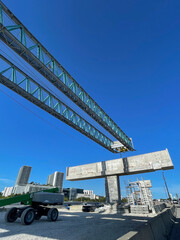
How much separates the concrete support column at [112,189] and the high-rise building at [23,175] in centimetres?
11979

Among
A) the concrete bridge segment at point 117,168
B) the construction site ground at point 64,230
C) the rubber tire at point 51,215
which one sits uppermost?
the concrete bridge segment at point 117,168

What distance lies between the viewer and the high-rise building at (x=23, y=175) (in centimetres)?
11706

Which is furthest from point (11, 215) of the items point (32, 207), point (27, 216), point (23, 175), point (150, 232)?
point (23, 175)

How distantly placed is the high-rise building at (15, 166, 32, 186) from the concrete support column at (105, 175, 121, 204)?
120 m

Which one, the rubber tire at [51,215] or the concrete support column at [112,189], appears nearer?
the rubber tire at [51,215]

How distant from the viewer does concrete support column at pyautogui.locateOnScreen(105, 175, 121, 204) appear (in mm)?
22406

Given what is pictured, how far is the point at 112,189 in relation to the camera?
2362cm

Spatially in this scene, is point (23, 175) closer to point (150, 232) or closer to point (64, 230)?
point (64, 230)

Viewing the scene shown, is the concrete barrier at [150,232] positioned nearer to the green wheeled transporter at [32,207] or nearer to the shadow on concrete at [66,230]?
the shadow on concrete at [66,230]

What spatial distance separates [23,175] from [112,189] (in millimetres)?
123279

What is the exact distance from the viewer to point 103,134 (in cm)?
2366

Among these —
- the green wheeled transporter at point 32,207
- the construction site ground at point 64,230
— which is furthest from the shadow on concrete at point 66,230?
the green wheeled transporter at point 32,207

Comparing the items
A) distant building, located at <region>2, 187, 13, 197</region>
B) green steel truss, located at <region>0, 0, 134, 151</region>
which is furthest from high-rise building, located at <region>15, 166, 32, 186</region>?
green steel truss, located at <region>0, 0, 134, 151</region>

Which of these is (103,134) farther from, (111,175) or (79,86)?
(79,86)
